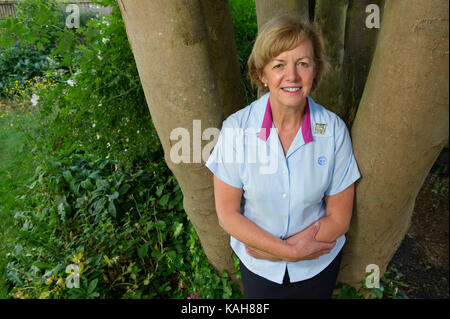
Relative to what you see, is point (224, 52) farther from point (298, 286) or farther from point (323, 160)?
point (298, 286)

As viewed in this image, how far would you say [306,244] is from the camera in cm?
164

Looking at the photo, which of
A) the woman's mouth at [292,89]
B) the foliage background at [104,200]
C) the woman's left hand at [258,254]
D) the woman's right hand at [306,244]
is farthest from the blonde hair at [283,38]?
the foliage background at [104,200]

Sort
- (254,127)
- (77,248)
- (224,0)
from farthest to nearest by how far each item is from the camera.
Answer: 1. (77,248)
2. (224,0)
3. (254,127)

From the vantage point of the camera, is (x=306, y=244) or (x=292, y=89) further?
(x=306, y=244)

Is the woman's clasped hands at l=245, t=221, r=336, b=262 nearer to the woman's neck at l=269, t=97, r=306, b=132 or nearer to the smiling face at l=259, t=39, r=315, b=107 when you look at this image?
the woman's neck at l=269, t=97, r=306, b=132

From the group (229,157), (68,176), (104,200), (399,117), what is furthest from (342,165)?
(68,176)

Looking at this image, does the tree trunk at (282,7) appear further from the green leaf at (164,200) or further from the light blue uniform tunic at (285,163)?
the green leaf at (164,200)

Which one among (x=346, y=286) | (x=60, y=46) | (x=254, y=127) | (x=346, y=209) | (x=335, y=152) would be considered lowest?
(x=346, y=286)

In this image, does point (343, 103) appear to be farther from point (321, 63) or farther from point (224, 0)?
point (224, 0)

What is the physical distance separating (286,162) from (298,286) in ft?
2.46

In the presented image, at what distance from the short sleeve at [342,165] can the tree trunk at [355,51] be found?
108 centimetres
